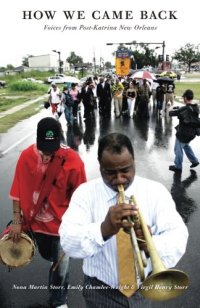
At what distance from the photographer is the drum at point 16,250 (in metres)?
3.20

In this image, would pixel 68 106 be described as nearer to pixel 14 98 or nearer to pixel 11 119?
pixel 11 119

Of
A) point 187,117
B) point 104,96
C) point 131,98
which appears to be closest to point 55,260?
point 187,117

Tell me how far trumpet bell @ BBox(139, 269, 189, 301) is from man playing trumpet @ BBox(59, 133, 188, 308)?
126mm

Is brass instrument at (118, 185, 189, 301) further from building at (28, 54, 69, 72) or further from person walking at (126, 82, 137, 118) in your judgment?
building at (28, 54, 69, 72)

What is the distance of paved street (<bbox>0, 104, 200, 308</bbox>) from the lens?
3.83 metres

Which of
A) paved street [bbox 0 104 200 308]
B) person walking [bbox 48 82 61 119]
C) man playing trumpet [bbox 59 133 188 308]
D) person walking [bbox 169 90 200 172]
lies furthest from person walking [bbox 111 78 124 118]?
man playing trumpet [bbox 59 133 188 308]

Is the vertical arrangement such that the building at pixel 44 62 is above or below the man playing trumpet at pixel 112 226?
above

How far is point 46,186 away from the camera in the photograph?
3059 millimetres

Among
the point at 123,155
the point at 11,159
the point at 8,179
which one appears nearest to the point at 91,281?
the point at 123,155

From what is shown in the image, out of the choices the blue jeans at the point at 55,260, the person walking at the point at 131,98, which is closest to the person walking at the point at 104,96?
the person walking at the point at 131,98

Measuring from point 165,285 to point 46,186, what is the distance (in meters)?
1.52

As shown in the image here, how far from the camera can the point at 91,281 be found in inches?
88.8

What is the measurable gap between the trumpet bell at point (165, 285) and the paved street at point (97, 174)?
2047mm

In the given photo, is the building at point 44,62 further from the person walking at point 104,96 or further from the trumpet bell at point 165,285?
the trumpet bell at point 165,285
